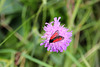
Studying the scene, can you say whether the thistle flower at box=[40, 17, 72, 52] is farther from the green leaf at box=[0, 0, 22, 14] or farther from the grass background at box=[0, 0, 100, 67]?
the green leaf at box=[0, 0, 22, 14]

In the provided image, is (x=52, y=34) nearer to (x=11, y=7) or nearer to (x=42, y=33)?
(x=42, y=33)

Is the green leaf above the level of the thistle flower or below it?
above

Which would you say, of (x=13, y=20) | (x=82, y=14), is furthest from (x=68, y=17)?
(x=13, y=20)

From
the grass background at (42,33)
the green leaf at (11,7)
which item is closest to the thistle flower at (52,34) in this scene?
the grass background at (42,33)

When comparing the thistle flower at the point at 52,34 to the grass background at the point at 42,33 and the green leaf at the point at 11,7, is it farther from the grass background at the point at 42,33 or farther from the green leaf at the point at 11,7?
the green leaf at the point at 11,7

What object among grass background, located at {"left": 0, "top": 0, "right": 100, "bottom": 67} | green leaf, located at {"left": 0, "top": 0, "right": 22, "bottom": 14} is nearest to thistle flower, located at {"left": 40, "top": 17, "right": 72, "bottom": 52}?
grass background, located at {"left": 0, "top": 0, "right": 100, "bottom": 67}

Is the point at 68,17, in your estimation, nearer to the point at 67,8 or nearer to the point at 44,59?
the point at 67,8

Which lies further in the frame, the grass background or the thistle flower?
the grass background

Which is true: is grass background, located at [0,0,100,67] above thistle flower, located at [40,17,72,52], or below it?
above
